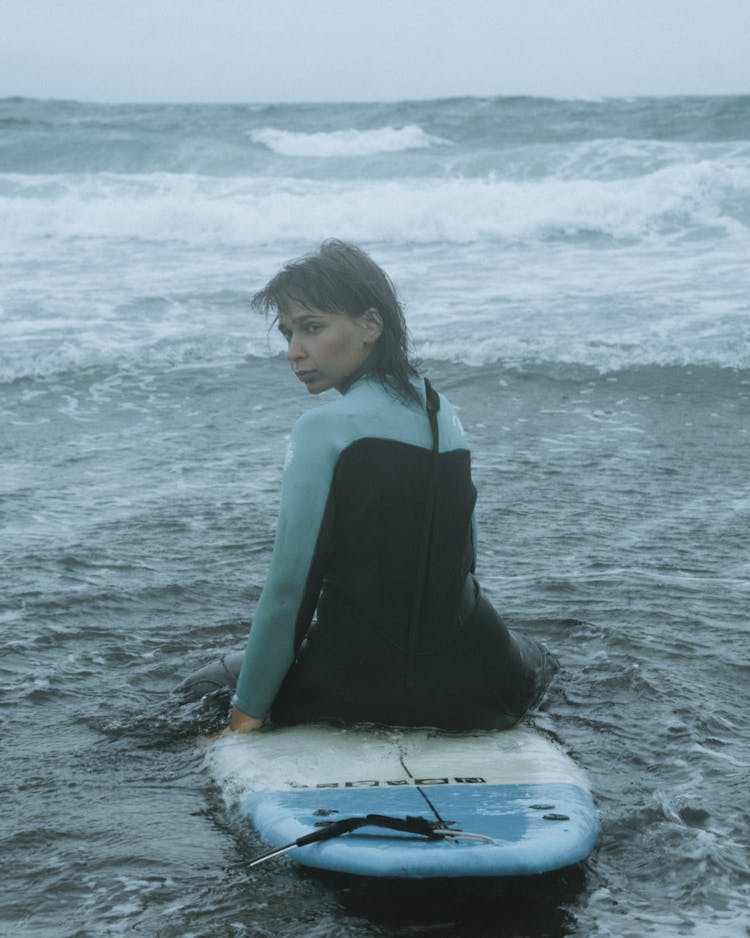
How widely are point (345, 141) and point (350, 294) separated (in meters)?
25.0

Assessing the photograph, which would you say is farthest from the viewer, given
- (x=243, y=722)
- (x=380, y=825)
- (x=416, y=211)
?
(x=416, y=211)

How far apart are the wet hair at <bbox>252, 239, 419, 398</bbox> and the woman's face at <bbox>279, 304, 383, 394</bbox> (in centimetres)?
2

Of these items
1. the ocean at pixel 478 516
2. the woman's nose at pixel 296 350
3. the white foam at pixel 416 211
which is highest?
the white foam at pixel 416 211

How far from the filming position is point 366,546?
130 inches

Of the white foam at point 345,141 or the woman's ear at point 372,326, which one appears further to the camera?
the white foam at point 345,141

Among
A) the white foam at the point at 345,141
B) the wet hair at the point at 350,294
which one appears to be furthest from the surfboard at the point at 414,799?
the white foam at the point at 345,141

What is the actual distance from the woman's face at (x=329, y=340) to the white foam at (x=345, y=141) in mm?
22688

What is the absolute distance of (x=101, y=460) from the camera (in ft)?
24.1

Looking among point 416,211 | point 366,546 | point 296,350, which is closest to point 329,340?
point 296,350

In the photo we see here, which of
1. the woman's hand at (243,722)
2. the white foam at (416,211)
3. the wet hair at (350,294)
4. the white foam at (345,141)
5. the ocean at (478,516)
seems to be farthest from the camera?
the white foam at (345,141)

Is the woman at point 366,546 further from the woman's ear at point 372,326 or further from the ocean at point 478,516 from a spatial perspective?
Answer: the ocean at point 478,516

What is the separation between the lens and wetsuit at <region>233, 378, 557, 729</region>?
3.24 metres

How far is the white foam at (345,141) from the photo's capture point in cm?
2641

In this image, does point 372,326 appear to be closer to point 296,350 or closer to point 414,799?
point 296,350
